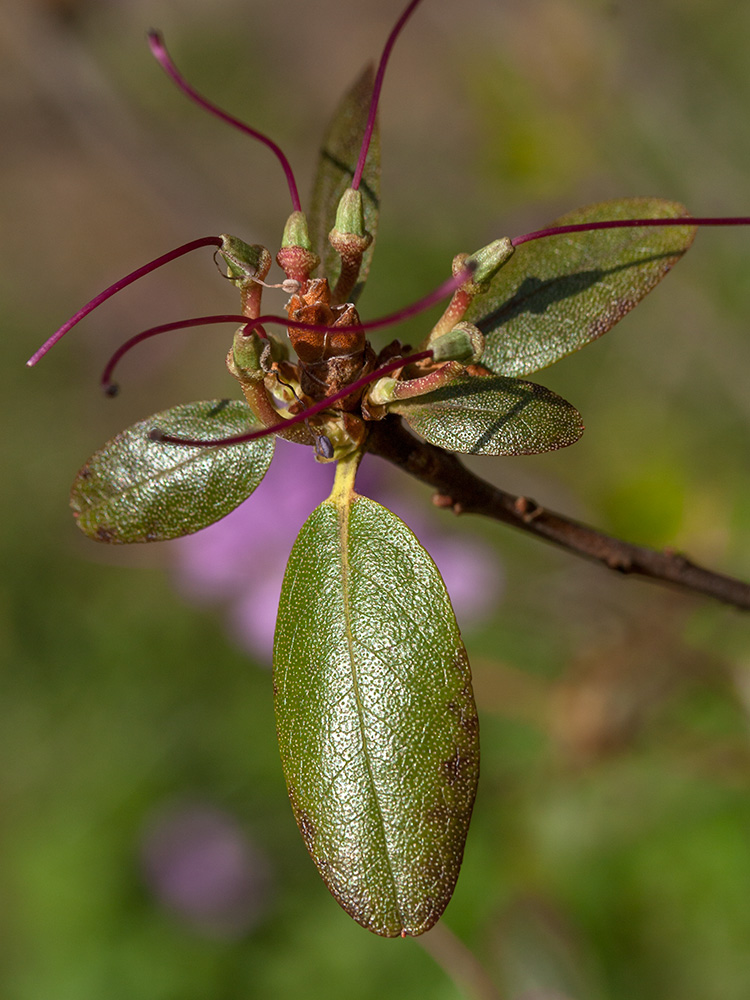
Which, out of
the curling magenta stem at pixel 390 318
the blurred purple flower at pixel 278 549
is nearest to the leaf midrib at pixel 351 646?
the curling magenta stem at pixel 390 318

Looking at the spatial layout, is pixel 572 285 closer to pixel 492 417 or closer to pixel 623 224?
pixel 623 224

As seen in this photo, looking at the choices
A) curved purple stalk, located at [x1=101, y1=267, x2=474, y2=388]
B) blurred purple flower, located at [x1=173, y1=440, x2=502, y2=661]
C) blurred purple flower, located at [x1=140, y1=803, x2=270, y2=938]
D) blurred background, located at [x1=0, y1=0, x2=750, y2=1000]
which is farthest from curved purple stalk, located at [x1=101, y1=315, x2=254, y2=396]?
blurred purple flower, located at [x1=140, y1=803, x2=270, y2=938]

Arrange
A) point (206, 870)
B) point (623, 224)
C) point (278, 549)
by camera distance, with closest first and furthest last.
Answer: point (623, 224)
point (278, 549)
point (206, 870)

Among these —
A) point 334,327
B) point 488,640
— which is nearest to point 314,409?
point 334,327

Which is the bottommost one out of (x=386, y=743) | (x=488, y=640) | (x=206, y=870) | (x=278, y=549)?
(x=206, y=870)

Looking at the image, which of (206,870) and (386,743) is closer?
(386,743)

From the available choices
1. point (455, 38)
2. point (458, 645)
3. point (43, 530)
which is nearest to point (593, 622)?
point (458, 645)

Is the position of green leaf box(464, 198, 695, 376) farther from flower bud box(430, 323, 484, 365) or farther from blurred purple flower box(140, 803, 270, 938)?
blurred purple flower box(140, 803, 270, 938)
